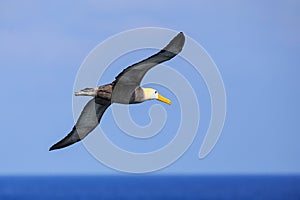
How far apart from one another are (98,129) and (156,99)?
3.71 feet

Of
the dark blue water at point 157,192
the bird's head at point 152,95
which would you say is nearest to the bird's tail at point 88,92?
the bird's head at point 152,95

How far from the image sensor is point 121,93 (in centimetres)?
1590

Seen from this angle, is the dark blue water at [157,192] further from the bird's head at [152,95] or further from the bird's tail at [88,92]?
the bird's tail at [88,92]

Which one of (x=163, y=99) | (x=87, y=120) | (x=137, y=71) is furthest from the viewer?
(x=163, y=99)

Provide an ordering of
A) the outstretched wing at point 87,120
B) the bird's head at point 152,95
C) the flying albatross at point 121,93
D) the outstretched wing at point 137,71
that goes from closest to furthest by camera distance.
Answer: the outstretched wing at point 137,71 → the flying albatross at point 121,93 → the bird's head at point 152,95 → the outstretched wing at point 87,120

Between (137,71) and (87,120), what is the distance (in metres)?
1.53

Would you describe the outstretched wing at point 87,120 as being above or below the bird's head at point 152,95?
below

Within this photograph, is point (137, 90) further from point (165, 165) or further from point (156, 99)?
point (165, 165)

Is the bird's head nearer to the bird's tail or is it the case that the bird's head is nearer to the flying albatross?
the flying albatross

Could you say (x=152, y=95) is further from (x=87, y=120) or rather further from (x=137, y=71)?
(x=87, y=120)

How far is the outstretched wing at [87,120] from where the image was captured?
53.7 ft

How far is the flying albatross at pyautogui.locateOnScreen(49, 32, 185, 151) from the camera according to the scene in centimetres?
1534

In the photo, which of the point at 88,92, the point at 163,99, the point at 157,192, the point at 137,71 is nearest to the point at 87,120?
the point at 88,92

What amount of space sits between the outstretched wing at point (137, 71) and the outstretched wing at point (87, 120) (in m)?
0.45
